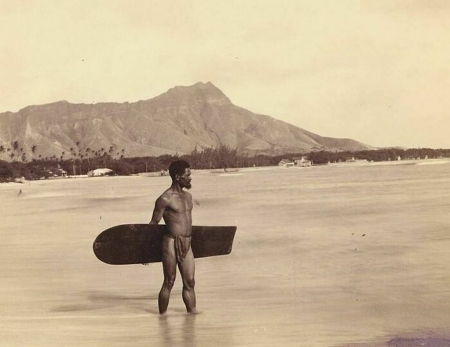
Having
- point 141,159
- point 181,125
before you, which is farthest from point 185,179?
point 181,125

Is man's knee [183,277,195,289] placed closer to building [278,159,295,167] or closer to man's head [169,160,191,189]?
man's head [169,160,191,189]

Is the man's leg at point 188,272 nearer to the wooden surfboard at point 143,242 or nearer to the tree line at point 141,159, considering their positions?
the wooden surfboard at point 143,242

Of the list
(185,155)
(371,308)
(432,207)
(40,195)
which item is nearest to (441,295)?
(371,308)

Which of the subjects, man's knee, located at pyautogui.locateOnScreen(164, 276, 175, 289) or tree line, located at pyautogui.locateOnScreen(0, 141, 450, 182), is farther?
tree line, located at pyautogui.locateOnScreen(0, 141, 450, 182)

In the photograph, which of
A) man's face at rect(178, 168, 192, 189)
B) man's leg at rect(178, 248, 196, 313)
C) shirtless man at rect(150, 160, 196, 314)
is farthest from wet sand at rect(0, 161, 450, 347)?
man's face at rect(178, 168, 192, 189)

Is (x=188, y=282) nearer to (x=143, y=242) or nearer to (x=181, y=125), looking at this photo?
(x=143, y=242)
